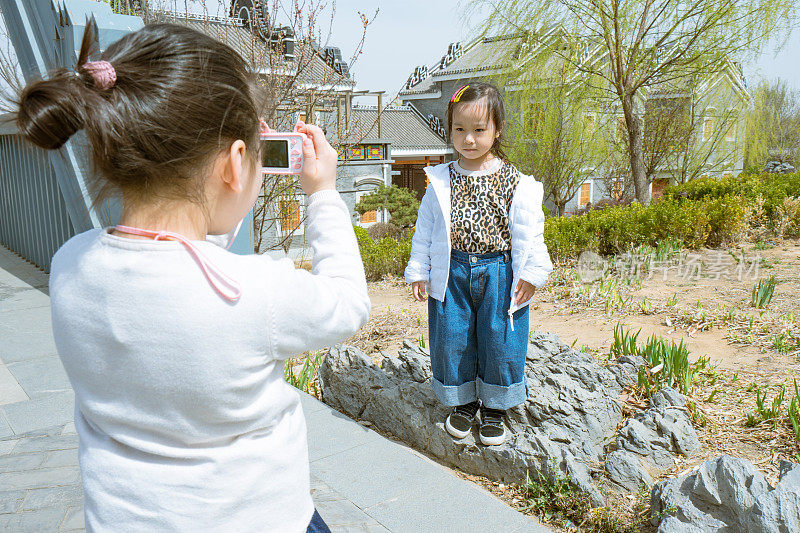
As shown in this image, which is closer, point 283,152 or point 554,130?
point 283,152

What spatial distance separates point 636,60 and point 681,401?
25.4ft

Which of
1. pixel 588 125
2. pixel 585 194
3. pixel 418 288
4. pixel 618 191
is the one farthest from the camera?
pixel 585 194

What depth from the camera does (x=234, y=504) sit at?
896 mm

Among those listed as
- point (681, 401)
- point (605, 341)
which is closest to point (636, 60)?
point (605, 341)

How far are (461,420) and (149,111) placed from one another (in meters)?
2.06

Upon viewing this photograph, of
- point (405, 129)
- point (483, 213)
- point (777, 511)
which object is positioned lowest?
point (777, 511)

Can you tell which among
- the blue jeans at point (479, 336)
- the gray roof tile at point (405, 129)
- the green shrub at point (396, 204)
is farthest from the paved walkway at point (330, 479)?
the gray roof tile at point (405, 129)

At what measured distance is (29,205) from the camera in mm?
6211

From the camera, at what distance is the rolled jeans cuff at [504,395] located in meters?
2.47

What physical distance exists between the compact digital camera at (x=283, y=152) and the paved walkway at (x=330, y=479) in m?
1.36

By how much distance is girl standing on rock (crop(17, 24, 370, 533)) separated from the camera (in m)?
0.80

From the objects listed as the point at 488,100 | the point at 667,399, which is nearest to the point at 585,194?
the point at 667,399

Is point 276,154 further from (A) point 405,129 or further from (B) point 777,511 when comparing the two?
(A) point 405,129

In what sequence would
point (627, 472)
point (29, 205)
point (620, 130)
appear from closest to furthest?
1. point (627, 472)
2. point (29, 205)
3. point (620, 130)
